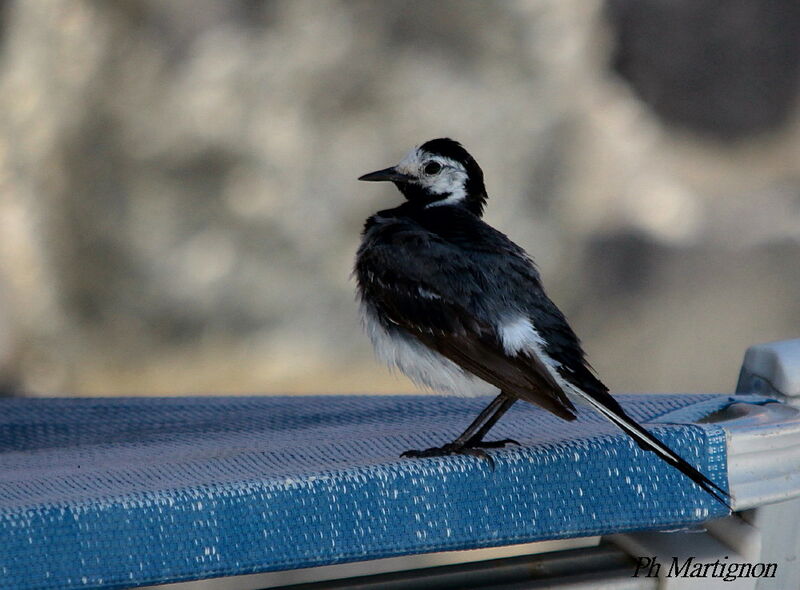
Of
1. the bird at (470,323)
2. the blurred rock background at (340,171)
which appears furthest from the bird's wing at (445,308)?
the blurred rock background at (340,171)

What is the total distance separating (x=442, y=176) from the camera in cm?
153

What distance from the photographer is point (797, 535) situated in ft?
4.26

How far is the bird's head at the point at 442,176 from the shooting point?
4.99 ft

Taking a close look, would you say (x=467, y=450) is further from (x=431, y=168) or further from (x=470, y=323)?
(x=431, y=168)

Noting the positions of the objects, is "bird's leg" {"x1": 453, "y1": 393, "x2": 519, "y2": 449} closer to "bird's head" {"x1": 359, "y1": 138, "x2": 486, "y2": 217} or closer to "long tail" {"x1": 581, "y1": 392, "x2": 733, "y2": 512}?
"long tail" {"x1": 581, "y1": 392, "x2": 733, "y2": 512}

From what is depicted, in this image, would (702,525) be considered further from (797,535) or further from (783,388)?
(783,388)

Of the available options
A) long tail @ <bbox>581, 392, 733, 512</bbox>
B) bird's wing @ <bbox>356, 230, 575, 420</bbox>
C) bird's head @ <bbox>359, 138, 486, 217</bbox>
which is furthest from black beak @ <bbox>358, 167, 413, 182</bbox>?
long tail @ <bbox>581, 392, 733, 512</bbox>

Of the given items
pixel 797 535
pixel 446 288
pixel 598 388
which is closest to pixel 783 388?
pixel 797 535

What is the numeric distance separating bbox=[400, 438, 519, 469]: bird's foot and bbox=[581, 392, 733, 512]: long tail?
13cm

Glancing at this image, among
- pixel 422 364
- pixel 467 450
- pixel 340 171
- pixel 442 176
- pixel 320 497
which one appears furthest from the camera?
pixel 340 171

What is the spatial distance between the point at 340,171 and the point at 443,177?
5.92 feet

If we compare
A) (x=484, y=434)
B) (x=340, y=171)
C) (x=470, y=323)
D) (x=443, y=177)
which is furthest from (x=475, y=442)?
(x=340, y=171)

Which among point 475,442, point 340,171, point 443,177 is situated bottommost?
point 475,442

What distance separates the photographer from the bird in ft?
3.98
